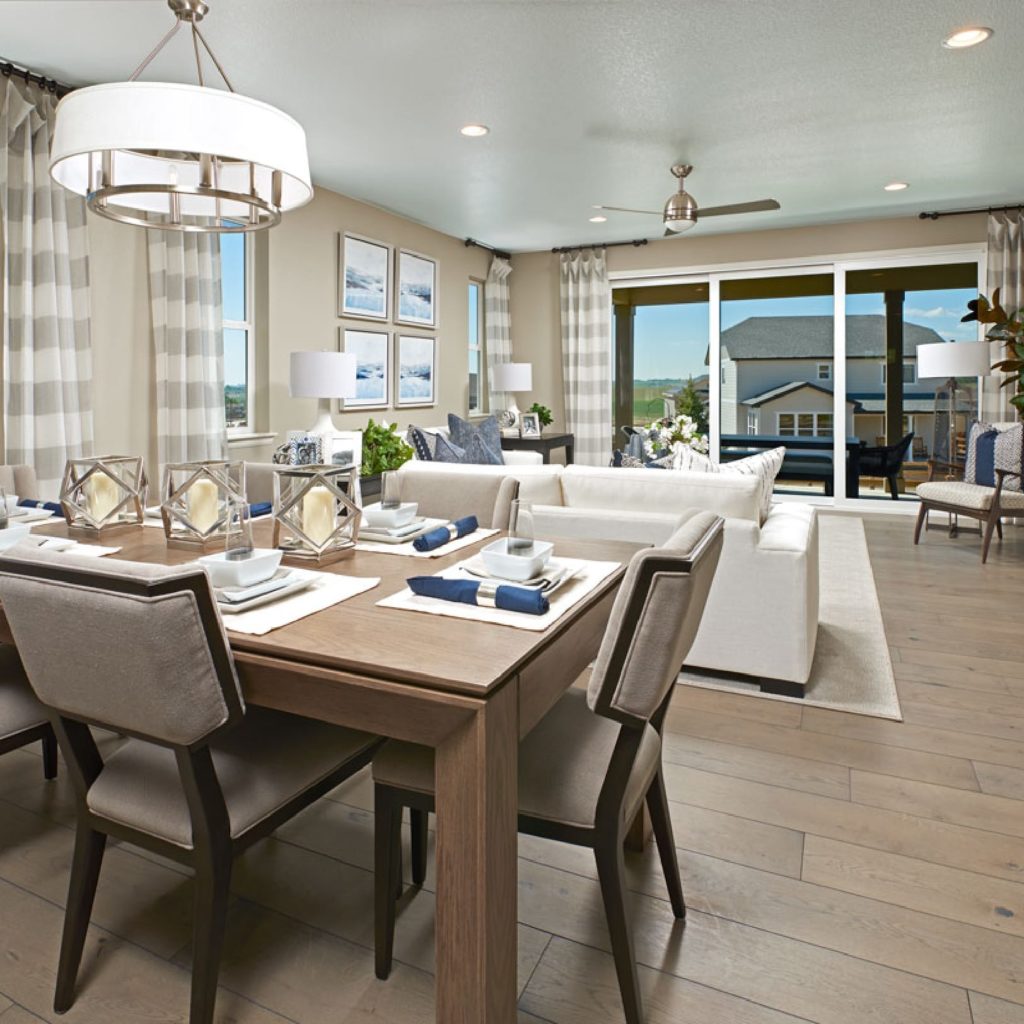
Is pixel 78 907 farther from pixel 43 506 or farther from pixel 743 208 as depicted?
pixel 743 208

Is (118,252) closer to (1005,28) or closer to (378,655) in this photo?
(378,655)

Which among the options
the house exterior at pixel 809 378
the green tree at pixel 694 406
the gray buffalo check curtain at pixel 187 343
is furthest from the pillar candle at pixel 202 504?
the house exterior at pixel 809 378

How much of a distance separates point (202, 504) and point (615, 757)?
1.14 m

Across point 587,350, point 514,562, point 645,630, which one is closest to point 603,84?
point 514,562

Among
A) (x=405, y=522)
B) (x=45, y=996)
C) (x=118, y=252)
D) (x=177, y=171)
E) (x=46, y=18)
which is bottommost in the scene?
(x=45, y=996)

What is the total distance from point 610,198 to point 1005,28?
292cm

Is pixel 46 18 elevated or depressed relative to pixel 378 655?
elevated

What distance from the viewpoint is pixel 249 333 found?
198 inches

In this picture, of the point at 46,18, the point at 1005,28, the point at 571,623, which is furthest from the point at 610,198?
the point at 571,623

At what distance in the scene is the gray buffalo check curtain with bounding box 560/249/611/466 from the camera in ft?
24.7

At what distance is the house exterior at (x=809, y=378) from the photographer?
6801 millimetres

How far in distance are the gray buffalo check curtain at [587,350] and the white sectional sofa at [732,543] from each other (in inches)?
180

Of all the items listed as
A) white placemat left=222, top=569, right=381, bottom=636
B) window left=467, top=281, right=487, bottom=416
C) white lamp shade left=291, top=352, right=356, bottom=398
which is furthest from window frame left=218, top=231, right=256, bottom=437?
white placemat left=222, top=569, right=381, bottom=636

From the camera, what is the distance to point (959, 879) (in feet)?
5.59
